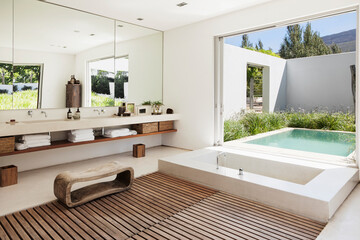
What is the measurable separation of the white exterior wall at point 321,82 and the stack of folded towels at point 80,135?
4440mm

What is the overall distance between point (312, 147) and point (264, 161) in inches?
74.8

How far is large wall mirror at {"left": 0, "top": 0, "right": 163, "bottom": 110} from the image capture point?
3836mm

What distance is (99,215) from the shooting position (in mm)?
2537

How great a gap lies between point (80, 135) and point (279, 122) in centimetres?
512

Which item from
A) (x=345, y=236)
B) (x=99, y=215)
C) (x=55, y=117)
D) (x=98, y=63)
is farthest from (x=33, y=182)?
(x=345, y=236)

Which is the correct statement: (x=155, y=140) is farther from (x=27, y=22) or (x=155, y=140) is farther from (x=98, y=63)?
(x=27, y=22)

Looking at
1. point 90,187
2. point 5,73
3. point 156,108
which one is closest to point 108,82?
point 156,108

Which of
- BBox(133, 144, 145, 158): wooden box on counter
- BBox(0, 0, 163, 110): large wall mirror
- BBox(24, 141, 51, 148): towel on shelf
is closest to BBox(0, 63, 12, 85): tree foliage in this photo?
BBox(0, 0, 163, 110): large wall mirror

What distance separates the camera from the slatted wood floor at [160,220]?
2180mm

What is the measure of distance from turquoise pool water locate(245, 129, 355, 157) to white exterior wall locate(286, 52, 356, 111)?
58cm

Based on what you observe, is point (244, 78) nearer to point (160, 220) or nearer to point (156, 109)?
point (156, 109)

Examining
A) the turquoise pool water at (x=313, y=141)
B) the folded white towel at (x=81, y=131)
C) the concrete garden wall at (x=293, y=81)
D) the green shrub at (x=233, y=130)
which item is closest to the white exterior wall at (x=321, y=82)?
the concrete garden wall at (x=293, y=81)

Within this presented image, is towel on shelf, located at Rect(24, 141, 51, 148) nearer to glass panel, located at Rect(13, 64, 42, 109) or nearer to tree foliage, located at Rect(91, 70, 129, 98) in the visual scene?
glass panel, located at Rect(13, 64, 42, 109)

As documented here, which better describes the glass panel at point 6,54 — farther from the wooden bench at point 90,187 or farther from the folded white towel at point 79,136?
the wooden bench at point 90,187
